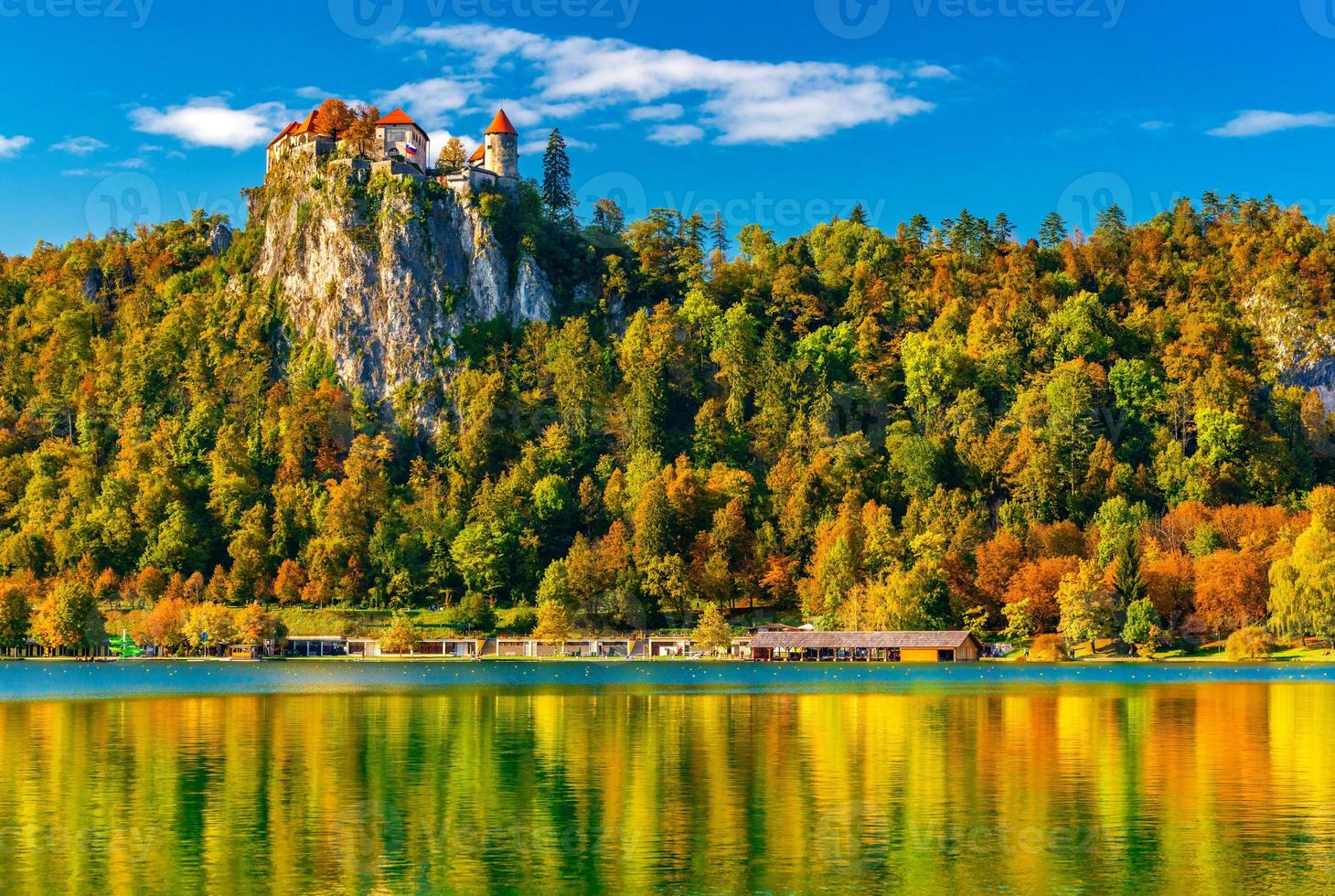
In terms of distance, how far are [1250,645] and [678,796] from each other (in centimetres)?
9828

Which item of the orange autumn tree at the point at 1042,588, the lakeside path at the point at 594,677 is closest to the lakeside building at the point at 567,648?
the lakeside path at the point at 594,677

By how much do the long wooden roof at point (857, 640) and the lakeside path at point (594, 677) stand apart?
311 inches

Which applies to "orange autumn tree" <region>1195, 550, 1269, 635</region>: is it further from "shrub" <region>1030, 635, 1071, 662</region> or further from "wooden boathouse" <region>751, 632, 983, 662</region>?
"wooden boathouse" <region>751, 632, 983, 662</region>

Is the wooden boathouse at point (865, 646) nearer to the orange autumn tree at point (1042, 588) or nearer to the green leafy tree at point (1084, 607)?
the orange autumn tree at point (1042, 588)

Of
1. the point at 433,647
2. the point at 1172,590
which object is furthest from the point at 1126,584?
the point at 433,647

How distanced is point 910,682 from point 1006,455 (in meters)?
86.9

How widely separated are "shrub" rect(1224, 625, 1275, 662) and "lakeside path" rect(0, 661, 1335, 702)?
3.46m

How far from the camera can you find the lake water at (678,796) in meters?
30.8

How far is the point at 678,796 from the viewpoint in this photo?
40.7m

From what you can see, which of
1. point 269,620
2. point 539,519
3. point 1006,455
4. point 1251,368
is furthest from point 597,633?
point 1251,368

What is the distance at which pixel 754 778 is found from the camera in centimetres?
4409

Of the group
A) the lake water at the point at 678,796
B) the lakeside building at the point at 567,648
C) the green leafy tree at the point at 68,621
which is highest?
the green leafy tree at the point at 68,621

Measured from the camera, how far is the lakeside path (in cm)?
9662

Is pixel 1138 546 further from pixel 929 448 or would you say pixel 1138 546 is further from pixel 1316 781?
pixel 1316 781
